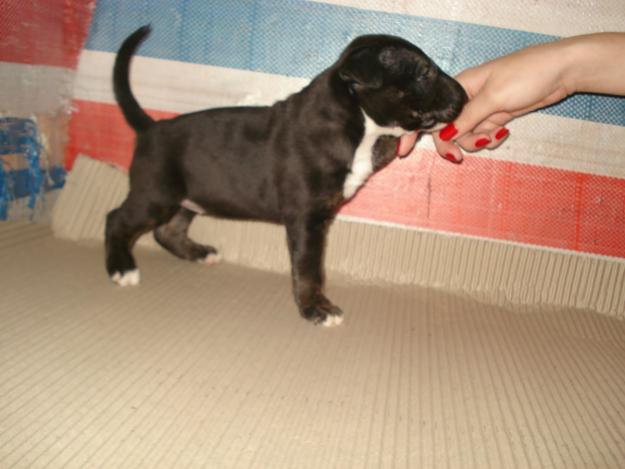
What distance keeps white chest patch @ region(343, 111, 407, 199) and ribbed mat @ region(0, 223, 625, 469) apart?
0.50m

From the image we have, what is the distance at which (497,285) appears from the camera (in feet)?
8.04

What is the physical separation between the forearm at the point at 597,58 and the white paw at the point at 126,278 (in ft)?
5.83

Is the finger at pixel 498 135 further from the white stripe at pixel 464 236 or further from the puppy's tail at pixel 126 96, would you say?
the puppy's tail at pixel 126 96

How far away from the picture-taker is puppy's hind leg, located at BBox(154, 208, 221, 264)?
101 inches

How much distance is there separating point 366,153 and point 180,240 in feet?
3.46

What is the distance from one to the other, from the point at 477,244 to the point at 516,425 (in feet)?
4.23

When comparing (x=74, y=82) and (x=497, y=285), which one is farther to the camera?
(x=74, y=82)

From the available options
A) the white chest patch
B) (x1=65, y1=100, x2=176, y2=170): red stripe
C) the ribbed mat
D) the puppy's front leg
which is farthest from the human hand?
(x1=65, y1=100, x2=176, y2=170): red stripe

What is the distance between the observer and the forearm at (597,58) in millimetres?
1832

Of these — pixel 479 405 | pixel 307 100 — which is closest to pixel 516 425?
pixel 479 405

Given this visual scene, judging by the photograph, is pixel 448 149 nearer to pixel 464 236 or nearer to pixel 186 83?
pixel 464 236

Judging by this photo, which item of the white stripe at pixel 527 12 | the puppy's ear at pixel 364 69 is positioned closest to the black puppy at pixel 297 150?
the puppy's ear at pixel 364 69

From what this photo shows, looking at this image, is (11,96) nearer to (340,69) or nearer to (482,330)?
(340,69)

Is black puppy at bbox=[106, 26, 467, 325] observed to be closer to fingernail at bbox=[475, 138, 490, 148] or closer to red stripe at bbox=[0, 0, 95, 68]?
fingernail at bbox=[475, 138, 490, 148]
